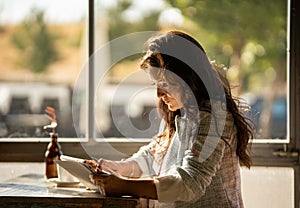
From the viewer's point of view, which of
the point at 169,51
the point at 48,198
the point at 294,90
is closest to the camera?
the point at 48,198

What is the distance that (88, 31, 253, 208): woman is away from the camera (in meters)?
2.25

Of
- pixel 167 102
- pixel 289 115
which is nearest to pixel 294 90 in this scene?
pixel 289 115

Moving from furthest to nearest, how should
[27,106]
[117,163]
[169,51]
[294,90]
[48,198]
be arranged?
1. [27,106]
2. [294,90]
3. [117,163]
4. [169,51]
5. [48,198]

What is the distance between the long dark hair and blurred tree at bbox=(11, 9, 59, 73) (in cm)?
Answer: 113

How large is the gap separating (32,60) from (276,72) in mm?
1377

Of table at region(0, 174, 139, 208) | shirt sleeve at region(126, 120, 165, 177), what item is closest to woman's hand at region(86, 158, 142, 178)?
shirt sleeve at region(126, 120, 165, 177)

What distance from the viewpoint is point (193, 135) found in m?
2.36

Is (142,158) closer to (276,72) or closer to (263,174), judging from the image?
(263,174)

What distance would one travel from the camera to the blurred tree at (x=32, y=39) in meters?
3.40

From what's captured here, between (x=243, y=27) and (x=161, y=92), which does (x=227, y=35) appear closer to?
(x=243, y=27)

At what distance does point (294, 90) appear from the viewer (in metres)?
3.03

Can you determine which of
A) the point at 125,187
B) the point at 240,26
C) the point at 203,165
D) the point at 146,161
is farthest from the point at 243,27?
the point at 125,187

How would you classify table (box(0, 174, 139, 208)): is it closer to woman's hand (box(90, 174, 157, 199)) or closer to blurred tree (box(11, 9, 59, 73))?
woman's hand (box(90, 174, 157, 199))

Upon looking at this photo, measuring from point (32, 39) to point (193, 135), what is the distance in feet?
5.12
